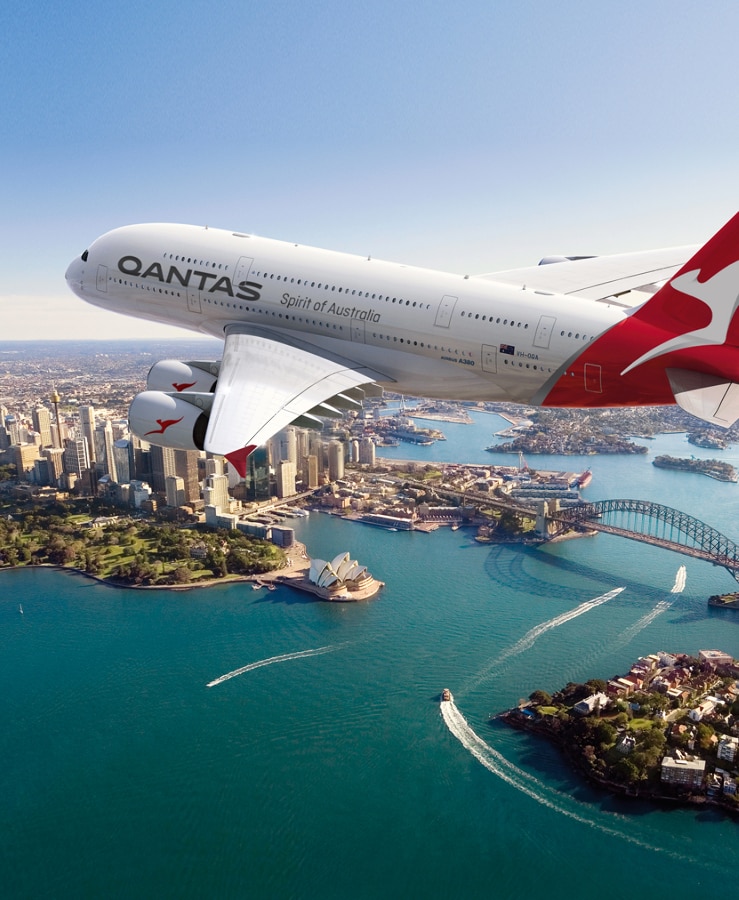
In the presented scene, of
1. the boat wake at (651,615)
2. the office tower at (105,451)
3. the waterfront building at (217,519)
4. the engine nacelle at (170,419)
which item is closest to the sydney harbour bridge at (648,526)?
the boat wake at (651,615)

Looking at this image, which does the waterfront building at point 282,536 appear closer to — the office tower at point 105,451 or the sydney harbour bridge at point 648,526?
the office tower at point 105,451

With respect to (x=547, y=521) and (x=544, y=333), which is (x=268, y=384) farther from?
(x=547, y=521)

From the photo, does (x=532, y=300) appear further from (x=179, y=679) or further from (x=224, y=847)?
(x=179, y=679)

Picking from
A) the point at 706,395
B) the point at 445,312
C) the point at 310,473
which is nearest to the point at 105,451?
the point at 310,473

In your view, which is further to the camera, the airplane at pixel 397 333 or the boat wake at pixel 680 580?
the boat wake at pixel 680 580

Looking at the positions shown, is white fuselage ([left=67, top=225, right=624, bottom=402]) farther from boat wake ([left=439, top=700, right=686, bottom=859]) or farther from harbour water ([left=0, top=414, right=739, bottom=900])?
boat wake ([left=439, top=700, right=686, bottom=859])

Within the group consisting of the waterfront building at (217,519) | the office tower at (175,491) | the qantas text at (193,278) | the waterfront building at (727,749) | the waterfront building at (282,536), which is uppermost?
the qantas text at (193,278)

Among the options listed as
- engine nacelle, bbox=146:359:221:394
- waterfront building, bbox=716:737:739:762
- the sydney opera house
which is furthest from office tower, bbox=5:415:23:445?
waterfront building, bbox=716:737:739:762
